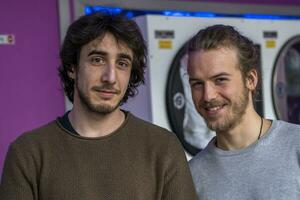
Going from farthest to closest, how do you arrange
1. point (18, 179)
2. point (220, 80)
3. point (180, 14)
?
point (180, 14), point (220, 80), point (18, 179)

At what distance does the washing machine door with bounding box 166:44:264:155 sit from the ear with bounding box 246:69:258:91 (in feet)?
Answer: 4.18

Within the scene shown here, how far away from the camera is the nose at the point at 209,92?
1868mm

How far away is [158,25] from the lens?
326 centimetres

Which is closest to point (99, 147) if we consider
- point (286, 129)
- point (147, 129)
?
point (147, 129)

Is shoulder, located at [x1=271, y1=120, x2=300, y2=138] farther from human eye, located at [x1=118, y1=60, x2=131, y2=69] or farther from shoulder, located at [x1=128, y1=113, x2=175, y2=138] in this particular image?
human eye, located at [x1=118, y1=60, x2=131, y2=69]

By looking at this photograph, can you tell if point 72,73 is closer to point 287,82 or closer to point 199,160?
point 199,160

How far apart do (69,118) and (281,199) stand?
2.40 ft

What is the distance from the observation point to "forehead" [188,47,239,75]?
188 cm

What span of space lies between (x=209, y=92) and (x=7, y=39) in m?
1.66

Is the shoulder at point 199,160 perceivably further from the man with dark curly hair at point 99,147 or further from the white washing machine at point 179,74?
the white washing machine at point 179,74

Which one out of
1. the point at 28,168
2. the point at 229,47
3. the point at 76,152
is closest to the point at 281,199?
the point at 229,47

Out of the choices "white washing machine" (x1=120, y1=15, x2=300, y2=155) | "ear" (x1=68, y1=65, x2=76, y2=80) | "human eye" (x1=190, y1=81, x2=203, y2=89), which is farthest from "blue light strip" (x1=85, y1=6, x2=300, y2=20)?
"human eye" (x1=190, y1=81, x2=203, y2=89)

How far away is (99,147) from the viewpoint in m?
1.79

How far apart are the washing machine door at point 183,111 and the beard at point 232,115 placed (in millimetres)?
1343
